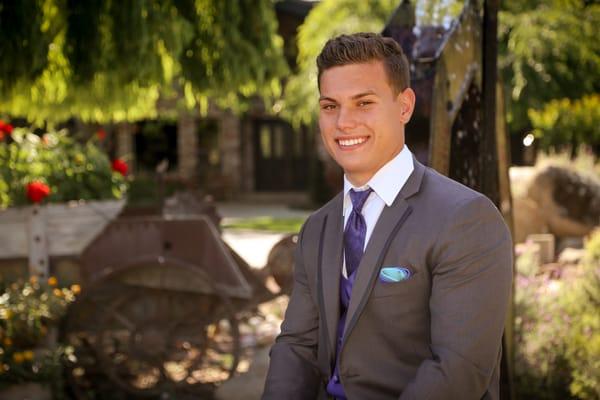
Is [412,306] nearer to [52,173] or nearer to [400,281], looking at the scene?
[400,281]

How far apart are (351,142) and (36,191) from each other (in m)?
3.17

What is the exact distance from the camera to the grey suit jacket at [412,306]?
Answer: 174cm

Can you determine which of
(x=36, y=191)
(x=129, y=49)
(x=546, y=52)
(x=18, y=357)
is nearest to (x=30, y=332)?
(x=18, y=357)

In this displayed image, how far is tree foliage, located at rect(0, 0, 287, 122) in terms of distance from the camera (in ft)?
15.3

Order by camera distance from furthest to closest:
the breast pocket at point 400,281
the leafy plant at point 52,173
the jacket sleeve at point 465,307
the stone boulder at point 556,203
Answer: the stone boulder at point 556,203
the leafy plant at point 52,173
the breast pocket at point 400,281
the jacket sleeve at point 465,307

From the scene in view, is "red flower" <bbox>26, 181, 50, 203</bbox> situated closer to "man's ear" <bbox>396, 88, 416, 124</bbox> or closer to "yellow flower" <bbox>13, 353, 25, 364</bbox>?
"yellow flower" <bbox>13, 353, 25, 364</bbox>

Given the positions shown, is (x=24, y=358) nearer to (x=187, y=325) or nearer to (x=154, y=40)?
(x=187, y=325)

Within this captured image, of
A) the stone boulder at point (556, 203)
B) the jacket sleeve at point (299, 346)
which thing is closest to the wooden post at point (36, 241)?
the jacket sleeve at point (299, 346)

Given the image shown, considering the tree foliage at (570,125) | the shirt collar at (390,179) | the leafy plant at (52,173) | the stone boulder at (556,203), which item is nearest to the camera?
the shirt collar at (390,179)

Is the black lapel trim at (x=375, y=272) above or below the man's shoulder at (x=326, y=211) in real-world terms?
below

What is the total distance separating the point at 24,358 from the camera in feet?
14.1

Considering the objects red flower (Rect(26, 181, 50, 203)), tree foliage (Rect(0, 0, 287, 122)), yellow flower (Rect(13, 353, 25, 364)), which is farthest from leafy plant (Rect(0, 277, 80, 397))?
tree foliage (Rect(0, 0, 287, 122))

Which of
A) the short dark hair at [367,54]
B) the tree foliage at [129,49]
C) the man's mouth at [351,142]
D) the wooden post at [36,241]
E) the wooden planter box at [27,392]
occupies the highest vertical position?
the tree foliage at [129,49]

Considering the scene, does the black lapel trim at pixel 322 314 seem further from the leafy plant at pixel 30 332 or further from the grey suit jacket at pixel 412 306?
the leafy plant at pixel 30 332
